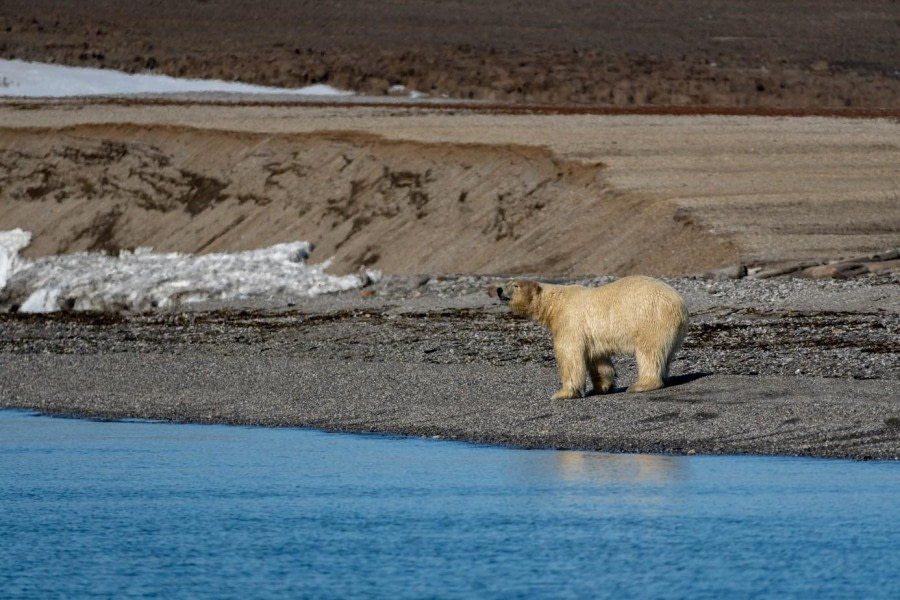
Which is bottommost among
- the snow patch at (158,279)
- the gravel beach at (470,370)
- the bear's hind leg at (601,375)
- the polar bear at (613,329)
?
the snow patch at (158,279)

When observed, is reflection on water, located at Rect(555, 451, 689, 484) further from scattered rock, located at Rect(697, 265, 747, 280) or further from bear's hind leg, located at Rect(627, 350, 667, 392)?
scattered rock, located at Rect(697, 265, 747, 280)

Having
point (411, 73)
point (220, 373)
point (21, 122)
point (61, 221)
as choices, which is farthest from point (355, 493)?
point (411, 73)

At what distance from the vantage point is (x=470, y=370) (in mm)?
19859

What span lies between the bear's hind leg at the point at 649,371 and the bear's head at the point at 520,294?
1.22 metres

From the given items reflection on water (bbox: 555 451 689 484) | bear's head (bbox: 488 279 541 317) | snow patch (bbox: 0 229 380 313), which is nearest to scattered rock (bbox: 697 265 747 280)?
snow patch (bbox: 0 229 380 313)

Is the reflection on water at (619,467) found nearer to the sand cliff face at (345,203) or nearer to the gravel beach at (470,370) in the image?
the gravel beach at (470,370)

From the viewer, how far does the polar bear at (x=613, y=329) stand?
16250 mm

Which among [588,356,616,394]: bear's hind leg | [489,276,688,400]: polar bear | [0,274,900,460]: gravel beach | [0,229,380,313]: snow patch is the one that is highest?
[489,276,688,400]: polar bear

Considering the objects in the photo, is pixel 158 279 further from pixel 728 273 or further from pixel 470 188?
pixel 728 273

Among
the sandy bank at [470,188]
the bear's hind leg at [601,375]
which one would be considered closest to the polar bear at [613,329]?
the bear's hind leg at [601,375]

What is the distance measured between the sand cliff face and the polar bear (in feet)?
33.3

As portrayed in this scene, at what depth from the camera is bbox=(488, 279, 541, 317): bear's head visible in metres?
17.1

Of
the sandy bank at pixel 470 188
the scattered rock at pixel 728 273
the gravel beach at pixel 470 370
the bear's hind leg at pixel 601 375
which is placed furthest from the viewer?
the sandy bank at pixel 470 188

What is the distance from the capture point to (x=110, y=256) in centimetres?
3519
